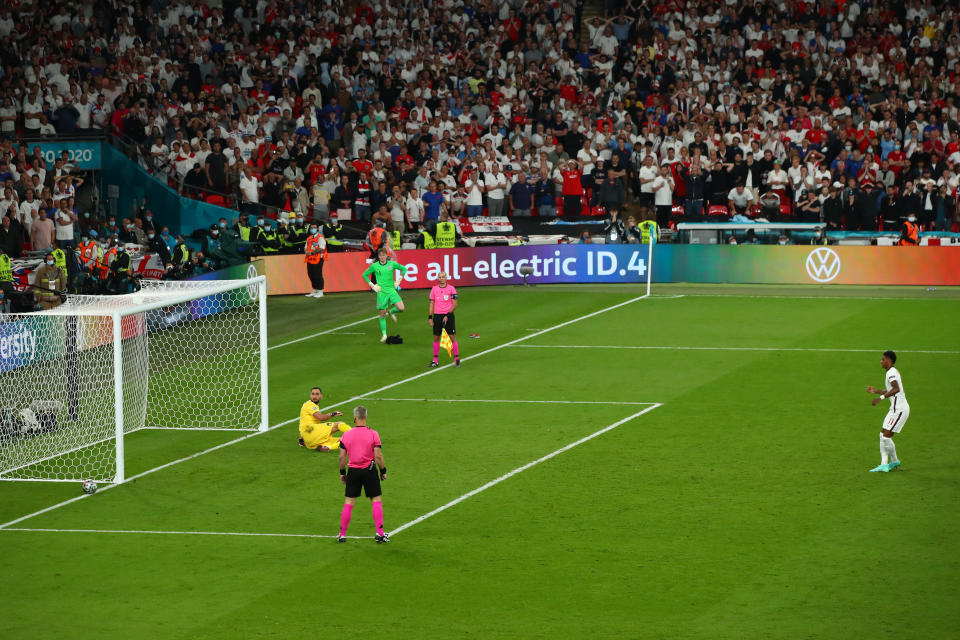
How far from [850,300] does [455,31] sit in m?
17.7

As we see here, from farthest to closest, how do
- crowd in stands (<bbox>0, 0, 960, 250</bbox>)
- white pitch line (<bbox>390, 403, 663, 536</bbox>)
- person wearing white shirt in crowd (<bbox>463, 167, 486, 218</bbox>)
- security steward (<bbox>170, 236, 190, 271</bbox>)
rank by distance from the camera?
person wearing white shirt in crowd (<bbox>463, 167, 486, 218</bbox>)
crowd in stands (<bbox>0, 0, 960, 250</bbox>)
security steward (<bbox>170, 236, 190, 271</bbox>)
white pitch line (<bbox>390, 403, 663, 536</bbox>)

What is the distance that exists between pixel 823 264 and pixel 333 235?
41.8 ft

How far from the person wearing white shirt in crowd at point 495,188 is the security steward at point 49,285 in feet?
46.5

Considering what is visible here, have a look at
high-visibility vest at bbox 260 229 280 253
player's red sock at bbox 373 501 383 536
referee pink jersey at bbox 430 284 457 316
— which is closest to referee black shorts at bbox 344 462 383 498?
player's red sock at bbox 373 501 383 536

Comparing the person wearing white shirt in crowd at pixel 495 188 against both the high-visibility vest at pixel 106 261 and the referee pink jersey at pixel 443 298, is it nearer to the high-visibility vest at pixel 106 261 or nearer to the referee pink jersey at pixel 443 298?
the high-visibility vest at pixel 106 261

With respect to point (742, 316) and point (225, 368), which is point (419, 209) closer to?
point (742, 316)

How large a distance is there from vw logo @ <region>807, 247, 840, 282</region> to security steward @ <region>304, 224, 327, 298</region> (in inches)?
490

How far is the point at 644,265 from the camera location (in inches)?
1458

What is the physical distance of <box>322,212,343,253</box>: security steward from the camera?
Result: 3681cm

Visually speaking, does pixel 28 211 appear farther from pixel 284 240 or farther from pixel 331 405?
pixel 331 405

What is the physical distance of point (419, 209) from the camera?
39375mm

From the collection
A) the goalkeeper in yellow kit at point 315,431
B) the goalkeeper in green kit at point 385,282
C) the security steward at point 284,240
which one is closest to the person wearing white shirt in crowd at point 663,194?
the security steward at point 284,240

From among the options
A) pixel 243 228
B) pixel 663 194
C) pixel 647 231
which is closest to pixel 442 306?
pixel 243 228

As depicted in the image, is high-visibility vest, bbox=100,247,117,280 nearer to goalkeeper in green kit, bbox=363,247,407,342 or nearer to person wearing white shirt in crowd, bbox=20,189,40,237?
person wearing white shirt in crowd, bbox=20,189,40,237
